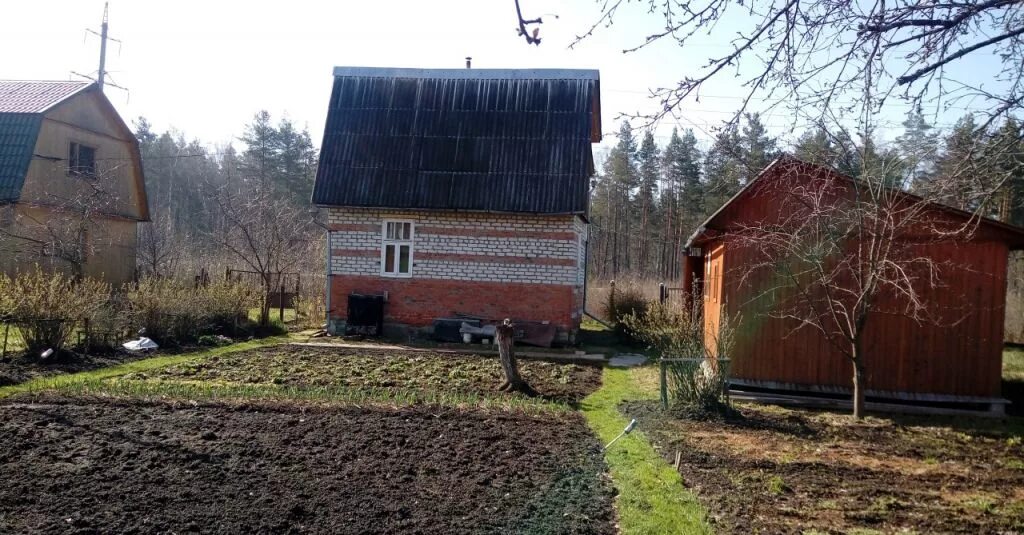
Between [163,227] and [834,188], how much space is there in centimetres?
3210

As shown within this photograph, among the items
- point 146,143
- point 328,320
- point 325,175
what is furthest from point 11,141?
point 146,143

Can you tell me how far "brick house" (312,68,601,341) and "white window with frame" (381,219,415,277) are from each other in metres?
0.03

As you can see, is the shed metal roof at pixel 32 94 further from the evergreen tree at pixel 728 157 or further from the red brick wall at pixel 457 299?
the evergreen tree at pixel 728 157

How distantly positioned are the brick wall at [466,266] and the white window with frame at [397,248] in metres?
0.13

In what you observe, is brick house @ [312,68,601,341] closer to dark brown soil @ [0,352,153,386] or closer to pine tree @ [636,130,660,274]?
dark brown soil @ [0,352,153,386]

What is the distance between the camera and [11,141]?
18984 mm

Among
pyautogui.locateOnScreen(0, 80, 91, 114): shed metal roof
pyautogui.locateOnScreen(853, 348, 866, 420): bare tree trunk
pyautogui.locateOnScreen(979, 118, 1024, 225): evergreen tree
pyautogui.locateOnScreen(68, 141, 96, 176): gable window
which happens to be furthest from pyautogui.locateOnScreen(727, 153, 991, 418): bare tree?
pyautogui.locateOnScreen(0, 80, 91, 114): shed metal roof

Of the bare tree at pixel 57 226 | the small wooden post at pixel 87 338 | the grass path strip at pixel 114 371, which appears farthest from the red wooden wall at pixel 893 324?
the bare tree at pixel 57 226

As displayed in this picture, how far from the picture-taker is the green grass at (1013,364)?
1357 centimetres

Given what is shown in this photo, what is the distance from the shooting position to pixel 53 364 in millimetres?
11031

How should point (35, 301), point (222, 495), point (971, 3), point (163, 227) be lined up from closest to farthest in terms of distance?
point (971, 3), point (222, 495), point (35, 301), point (163, 227)

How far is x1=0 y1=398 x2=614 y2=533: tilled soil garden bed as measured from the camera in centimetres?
473

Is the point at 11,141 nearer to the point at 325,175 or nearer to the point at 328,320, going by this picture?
the point at 325,175

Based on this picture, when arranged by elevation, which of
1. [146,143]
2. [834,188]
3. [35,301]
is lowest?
[35,301]
